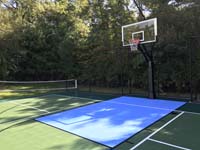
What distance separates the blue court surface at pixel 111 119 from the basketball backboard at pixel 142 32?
2.72 metres

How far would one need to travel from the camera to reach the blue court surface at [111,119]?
5570 millimetres

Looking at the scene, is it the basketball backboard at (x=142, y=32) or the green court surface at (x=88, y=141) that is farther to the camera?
the basketball backboard at (x=142, y=32)

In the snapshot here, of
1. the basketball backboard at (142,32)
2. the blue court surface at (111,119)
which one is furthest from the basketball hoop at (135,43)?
the blue court surface at (111,119)

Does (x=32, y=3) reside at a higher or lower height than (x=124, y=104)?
higher

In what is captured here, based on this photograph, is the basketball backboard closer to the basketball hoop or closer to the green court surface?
the basketball hoop

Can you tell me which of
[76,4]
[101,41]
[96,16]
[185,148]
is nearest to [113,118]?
[185,148]

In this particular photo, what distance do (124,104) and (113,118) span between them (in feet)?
7.21

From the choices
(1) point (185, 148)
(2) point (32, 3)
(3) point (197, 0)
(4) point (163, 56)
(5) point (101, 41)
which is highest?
(2) point (32, 3)

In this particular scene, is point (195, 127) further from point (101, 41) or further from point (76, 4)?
point (76, 4)

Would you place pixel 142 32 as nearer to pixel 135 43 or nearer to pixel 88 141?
pixel 135 43

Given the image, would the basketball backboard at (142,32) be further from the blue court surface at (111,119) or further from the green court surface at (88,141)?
the green court surface at (88,141)

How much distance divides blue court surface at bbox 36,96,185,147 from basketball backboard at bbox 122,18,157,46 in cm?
272

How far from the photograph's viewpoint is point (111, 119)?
22.9 feet

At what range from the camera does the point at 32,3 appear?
50.8 feet
